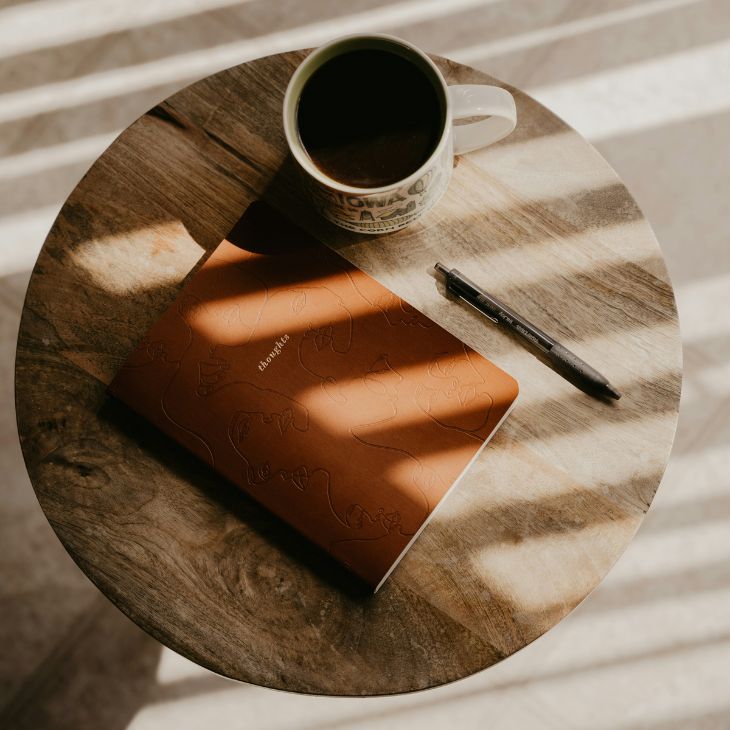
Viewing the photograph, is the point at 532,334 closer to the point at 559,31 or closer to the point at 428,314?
the point at 428,314

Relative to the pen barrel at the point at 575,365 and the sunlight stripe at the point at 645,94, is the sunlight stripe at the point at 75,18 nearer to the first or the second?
the sunlight stripe at the point at 645,94

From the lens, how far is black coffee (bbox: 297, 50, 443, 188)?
593mm

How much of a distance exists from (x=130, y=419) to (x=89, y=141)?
79cm

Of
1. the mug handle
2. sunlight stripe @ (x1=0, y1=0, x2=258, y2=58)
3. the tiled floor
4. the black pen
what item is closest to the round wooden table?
the black pen

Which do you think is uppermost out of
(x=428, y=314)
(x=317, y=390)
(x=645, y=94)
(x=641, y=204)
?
(x=645, y=94)

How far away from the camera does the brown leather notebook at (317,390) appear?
25.5 inches

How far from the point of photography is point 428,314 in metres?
0.70

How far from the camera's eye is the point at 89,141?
1.26m

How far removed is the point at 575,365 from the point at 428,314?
157 millimetres

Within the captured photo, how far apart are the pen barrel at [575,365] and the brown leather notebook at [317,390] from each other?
0.06 meters

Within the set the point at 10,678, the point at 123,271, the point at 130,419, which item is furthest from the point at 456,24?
the point at 10,678

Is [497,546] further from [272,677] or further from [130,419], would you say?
[130,419]

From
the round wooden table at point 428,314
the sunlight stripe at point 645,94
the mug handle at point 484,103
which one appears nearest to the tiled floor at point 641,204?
the sunlight stripe at point 645,94

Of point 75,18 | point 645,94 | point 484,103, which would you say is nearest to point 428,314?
point 484,103
